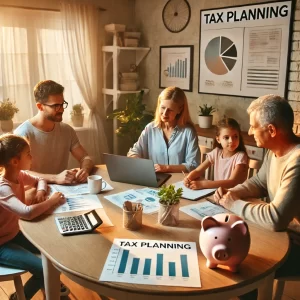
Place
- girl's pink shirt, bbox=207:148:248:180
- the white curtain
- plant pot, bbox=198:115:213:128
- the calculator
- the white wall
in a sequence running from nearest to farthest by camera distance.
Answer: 1. the calculator
2. girl's pink shirt, bbox=207:148:248:180
3. the white wall
4. plant pot, bbox=198:115:213:128
5. the white curtain

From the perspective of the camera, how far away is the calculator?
4.64 feet

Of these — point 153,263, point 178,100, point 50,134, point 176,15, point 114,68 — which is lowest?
point 153,263

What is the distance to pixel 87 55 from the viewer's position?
402 centimetres

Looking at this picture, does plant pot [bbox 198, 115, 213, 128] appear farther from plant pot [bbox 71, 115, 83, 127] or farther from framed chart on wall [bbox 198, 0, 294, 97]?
plant pot [bbox 71, 115, 83, 127]

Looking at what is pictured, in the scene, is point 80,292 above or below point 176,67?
below

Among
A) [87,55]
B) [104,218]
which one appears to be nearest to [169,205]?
[104,218]

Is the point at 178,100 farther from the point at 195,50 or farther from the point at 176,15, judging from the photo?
the point at 176,15

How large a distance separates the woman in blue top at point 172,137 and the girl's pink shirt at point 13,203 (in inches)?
30.4

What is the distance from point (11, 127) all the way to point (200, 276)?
2926 millimetres

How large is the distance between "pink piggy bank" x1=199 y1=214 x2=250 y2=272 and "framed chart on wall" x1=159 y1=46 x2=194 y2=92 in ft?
9.57

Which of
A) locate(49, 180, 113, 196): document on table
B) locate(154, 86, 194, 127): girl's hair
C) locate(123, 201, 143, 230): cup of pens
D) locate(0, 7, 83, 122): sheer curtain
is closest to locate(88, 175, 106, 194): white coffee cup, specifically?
locate(49, 180, 113, 196): document on table

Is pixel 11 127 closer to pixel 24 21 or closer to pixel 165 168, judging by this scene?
pixel 24 21

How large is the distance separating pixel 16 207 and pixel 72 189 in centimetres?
40

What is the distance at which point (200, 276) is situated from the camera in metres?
1.14
